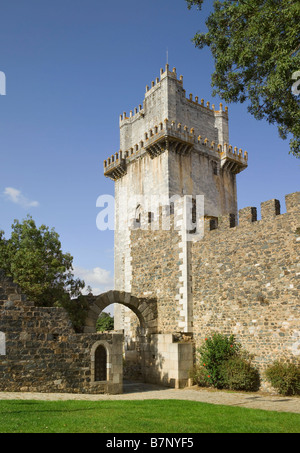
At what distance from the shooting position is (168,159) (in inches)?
1021

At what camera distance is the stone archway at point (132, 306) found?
50.2ft

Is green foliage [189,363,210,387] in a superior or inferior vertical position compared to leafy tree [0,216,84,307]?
inferior

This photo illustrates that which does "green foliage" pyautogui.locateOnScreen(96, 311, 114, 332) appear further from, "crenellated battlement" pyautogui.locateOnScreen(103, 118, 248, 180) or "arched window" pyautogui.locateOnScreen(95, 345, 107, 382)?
"arched window" pyautogui.locateOnScreen(95, 345, 107, 382)

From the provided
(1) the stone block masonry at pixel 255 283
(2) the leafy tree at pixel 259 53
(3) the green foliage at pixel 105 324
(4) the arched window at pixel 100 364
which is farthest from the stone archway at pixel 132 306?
(3) the green foliage at pixel 105 324

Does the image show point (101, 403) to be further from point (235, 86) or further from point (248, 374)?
point (235, 86)

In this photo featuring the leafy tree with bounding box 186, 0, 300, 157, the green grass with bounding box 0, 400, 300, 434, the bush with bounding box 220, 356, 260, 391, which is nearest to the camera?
the green grass with bounding box 0, 400, 300, 434

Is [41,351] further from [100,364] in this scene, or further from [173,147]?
[173,147]

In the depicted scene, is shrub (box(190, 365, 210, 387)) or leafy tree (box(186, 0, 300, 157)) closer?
leafy tree (box(186, 0, 300, 157))

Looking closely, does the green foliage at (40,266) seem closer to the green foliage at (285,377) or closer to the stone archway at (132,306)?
the stone archway at (132,306)

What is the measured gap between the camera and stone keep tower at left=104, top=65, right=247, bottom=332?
85.9 ft

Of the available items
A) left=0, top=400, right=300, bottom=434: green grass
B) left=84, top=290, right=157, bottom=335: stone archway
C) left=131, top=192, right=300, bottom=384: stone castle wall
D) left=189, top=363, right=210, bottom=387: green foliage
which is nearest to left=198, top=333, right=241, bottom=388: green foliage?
left=189, top=363, right=210, bottom=387: green foliage

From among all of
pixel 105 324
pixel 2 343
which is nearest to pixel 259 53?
pixel 2 343

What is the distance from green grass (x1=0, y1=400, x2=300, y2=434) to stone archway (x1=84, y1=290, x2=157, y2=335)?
5.70 metres
